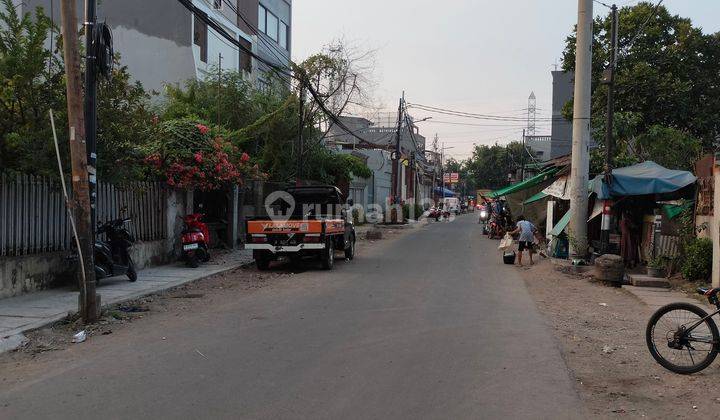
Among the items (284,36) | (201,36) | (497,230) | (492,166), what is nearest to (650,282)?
(497,230)

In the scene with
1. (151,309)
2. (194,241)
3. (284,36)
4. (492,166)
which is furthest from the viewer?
(492,166)

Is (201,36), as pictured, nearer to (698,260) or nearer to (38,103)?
(38,103)

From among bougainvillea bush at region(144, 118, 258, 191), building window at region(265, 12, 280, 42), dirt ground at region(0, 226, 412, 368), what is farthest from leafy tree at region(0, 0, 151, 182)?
building window at region(265, 12, 280, 42)

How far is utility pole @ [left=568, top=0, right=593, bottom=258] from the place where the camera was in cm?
1689

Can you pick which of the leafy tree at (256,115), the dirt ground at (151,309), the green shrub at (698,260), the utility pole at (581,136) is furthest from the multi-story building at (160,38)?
the green shrub at (698,260)

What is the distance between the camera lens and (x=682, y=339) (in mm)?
6355

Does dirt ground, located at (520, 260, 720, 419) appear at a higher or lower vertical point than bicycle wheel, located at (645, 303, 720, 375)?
lower

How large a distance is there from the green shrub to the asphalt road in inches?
181

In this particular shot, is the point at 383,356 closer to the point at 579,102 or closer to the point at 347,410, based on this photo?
the point at 347,410

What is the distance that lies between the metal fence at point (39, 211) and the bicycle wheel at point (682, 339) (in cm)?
958

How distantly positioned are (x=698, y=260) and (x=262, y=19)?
2643 cm

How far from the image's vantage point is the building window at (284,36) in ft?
120

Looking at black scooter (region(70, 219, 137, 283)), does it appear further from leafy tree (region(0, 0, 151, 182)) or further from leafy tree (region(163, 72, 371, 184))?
leafy tree (region(163, 72, 371, 184))

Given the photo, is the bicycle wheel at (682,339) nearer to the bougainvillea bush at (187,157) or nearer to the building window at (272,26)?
the bougainvillea bush at (187,157)
